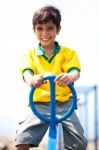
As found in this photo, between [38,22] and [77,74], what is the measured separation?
27 centimetres

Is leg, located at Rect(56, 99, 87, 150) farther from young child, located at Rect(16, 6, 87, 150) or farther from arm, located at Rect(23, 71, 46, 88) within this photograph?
arm, located at Rect(23, 71, 46, 88)

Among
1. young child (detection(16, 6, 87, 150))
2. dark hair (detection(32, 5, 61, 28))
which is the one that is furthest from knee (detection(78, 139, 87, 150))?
dark hair (detection(32, 5, 61, 28))

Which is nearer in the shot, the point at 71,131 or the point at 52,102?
the point at 52,102

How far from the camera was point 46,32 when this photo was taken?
75.9 inches

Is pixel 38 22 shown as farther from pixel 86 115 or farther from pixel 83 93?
pixel 86 115

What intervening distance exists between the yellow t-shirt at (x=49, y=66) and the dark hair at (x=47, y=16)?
0.42ft

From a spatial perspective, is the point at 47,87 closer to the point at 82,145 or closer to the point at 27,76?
the point at 27,76

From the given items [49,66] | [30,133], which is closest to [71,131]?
[30,133]

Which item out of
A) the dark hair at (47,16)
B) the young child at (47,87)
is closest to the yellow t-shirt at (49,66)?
the young child at (47,87)

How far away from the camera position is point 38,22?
1.93m

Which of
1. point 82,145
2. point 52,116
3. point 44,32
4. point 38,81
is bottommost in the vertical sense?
point 82,145

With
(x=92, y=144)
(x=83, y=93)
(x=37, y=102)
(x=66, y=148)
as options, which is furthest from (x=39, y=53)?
(x=92, y=144)

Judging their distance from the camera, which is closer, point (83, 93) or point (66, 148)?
point (66, 148)

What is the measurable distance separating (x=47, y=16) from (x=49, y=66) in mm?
205
